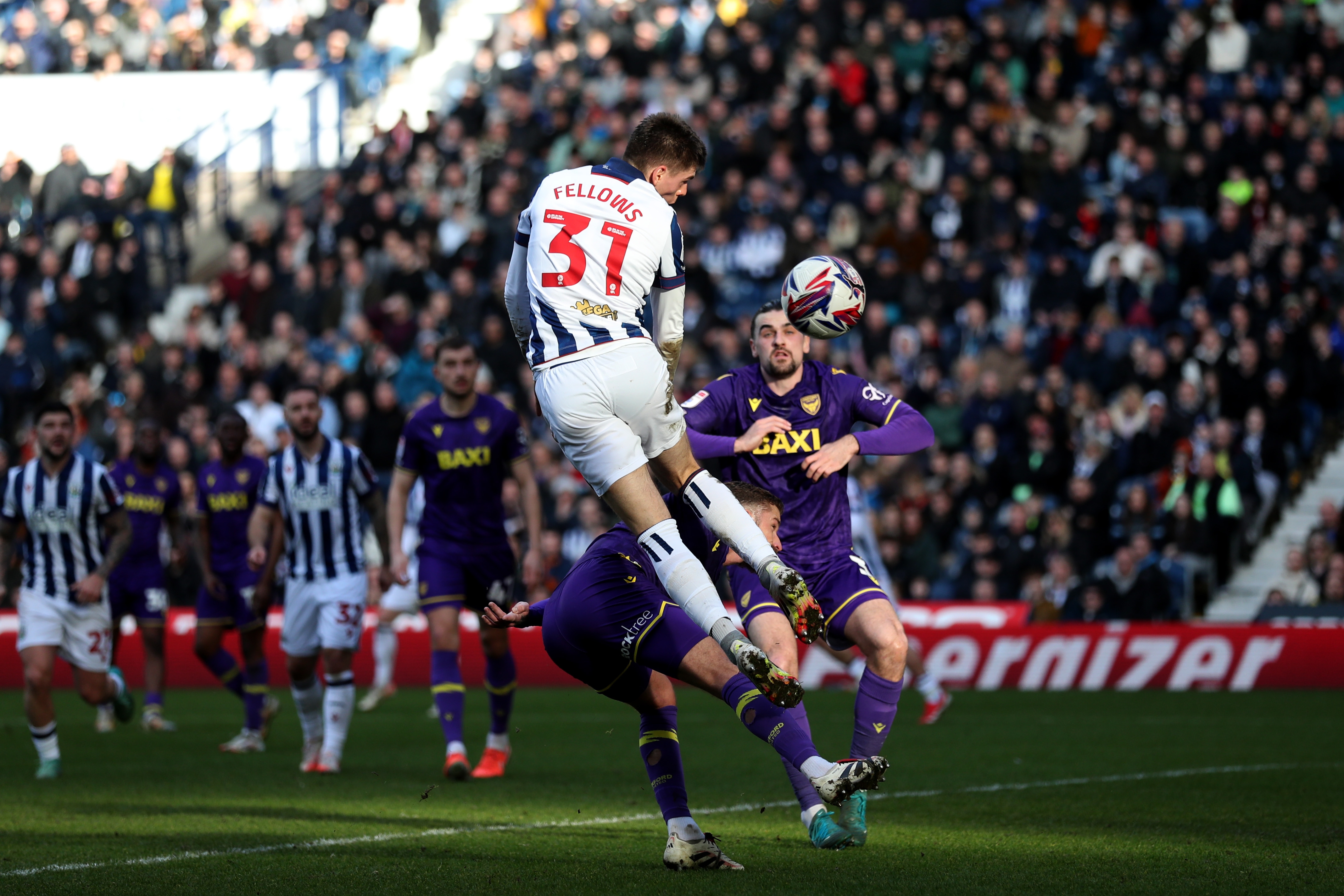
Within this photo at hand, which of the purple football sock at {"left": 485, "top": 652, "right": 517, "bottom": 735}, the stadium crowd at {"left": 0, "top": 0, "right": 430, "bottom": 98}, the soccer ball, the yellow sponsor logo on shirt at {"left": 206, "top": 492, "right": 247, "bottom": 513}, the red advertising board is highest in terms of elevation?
the stadium crowd at {"left": 0, "top": 0, "right": 430, "bottom": 98}

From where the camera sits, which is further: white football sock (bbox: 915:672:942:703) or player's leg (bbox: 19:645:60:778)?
white football sock (bbox: 915:672:942:703)

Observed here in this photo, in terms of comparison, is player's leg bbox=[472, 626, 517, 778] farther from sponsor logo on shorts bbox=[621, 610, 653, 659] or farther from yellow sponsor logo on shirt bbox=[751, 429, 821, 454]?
sponsor logo on shorts bbox=[621, 610, 653, 659]

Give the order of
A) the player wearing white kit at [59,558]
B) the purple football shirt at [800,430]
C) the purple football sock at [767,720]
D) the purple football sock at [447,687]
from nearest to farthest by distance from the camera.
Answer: the purple football sock at [767,720] < the purple football shirt at [800,430] < the purple football sock at [447,687] < the player wearing white kit at [59,558]

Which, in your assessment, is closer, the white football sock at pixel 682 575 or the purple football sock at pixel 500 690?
the white football sock at pixel 682 575

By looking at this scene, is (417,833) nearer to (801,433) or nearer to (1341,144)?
(801,433)

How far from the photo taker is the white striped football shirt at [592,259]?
696 cm

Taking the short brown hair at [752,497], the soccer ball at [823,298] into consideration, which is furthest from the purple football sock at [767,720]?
the soccer ball at [823,298]

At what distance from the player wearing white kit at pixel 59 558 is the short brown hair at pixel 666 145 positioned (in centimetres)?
539

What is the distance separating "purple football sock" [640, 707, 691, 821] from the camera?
6957 millimetres

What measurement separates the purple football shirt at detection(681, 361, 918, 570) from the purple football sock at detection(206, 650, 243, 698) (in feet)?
22.5

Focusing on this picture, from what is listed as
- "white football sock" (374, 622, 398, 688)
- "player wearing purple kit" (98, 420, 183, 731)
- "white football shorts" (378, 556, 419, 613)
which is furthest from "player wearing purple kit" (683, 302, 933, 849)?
"white football sock" (374, 622, 398, 688)

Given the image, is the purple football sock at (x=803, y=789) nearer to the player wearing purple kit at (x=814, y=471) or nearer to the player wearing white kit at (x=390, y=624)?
the player wearing purple kit at (x=814, y=471)

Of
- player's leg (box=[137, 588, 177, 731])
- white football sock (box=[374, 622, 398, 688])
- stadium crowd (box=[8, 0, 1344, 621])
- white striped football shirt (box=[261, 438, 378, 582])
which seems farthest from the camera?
stadium crowd (box=[8, 0, 1344, 621])

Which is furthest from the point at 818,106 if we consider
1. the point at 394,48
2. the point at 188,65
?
the point at 188,65
